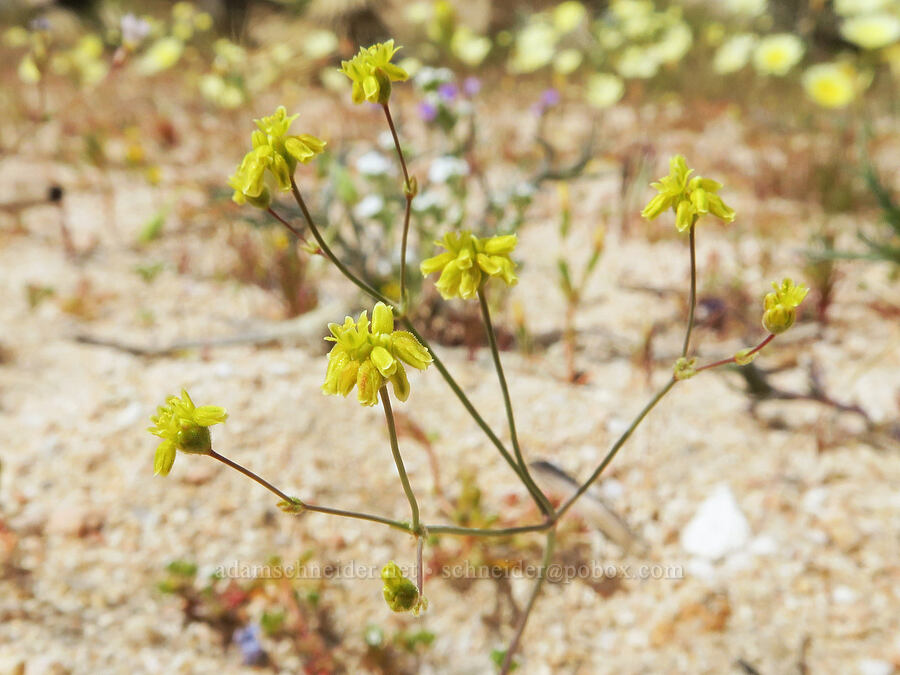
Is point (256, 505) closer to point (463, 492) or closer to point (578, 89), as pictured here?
point (463, 492)

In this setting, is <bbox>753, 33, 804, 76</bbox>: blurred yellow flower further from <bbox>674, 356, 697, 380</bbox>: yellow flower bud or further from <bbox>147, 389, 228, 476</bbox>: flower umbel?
<bbox>147, 389, 228, 476</bbox>: flower umbel

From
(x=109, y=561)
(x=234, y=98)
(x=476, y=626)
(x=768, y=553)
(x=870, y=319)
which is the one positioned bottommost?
(x=476, y=626)

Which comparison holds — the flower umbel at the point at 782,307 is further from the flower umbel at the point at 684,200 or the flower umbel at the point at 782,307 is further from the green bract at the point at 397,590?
the green bract at the point at 397,590

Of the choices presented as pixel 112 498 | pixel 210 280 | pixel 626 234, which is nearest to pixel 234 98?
pixel 210 280

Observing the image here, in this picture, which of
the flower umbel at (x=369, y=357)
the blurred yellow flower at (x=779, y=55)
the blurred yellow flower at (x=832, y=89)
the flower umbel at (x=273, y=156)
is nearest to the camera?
the flower umbel at (x=369, y=357)

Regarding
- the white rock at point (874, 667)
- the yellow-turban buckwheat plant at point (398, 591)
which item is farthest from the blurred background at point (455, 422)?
the yellow-turban buckwheat plant at point (398, 591)

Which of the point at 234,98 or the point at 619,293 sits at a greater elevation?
the point at 234,98
